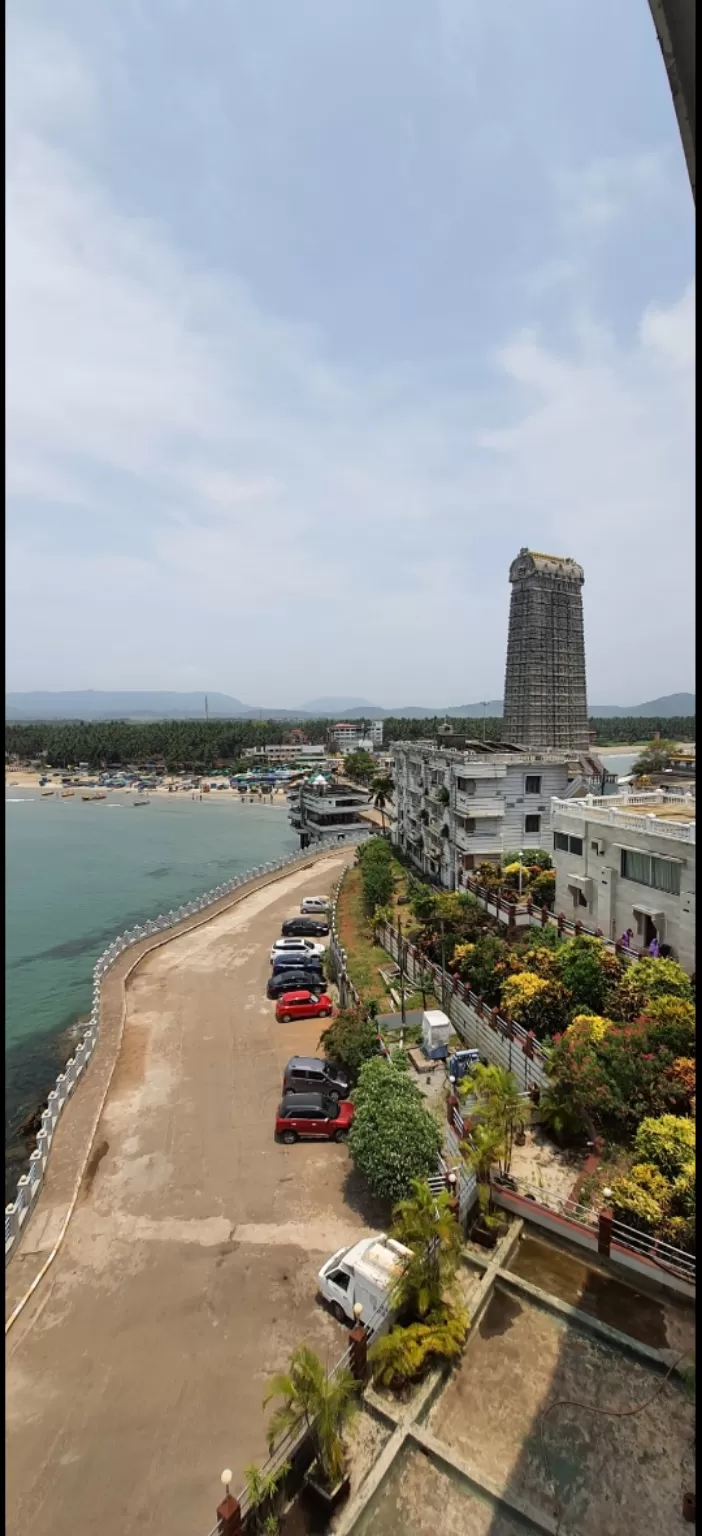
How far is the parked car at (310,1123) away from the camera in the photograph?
18.5 meters

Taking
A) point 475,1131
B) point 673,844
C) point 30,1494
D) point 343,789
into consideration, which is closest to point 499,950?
point 673,844

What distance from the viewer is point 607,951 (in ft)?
72.7

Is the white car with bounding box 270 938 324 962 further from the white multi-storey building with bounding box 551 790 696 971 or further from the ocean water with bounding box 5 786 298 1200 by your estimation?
the white multi-storey building with bounding box 551 790 696 971

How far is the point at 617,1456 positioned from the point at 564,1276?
249cm

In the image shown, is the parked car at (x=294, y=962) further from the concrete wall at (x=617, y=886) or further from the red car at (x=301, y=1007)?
the concrete wall at (x=617, y=886)

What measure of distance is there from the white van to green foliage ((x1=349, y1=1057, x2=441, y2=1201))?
1.44m

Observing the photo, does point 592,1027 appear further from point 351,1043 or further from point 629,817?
point 629,817

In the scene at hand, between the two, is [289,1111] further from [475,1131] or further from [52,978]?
[52,978]

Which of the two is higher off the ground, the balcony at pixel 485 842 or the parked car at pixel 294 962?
the balcony at pixel 485 842

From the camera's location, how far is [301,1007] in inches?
1034

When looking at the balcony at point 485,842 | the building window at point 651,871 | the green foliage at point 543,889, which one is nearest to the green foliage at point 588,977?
the building window at point 651,871

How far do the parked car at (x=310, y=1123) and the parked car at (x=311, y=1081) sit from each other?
1122 millimetres

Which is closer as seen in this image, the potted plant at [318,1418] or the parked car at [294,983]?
the potted plant at [318,1418]

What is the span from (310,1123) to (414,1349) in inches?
333
